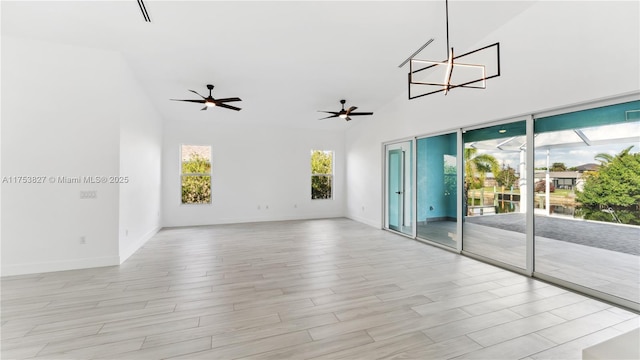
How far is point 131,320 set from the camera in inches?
101

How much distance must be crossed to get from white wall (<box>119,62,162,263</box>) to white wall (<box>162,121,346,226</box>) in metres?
0.68

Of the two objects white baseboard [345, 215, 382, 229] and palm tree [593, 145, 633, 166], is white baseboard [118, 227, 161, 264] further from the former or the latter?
palm tree [593, 145, 633, 166]

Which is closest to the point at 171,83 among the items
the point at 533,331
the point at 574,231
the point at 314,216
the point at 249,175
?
the point at 249,175

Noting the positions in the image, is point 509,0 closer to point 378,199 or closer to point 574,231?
point 574,231

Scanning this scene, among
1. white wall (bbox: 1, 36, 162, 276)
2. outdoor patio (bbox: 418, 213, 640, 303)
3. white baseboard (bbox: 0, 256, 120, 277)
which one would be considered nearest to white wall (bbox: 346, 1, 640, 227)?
outdoor patio (bbox: 418, 213, 640, 303)

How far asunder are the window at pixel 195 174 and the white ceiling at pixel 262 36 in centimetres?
201

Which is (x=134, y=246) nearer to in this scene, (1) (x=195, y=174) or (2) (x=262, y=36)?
(1) (x=195, y=174)

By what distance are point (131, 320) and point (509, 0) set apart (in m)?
5.82

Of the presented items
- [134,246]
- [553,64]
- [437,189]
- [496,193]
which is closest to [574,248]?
[496,193]

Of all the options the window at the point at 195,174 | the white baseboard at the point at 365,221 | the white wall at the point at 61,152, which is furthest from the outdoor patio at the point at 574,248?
the window at the point at 195,174

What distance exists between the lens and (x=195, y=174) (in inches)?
297

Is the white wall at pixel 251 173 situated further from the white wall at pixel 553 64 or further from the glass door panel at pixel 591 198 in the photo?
the glass door panel at pixel 591 198

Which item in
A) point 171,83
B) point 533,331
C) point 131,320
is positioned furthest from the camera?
point 171,83

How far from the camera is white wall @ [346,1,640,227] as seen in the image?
287 cm
